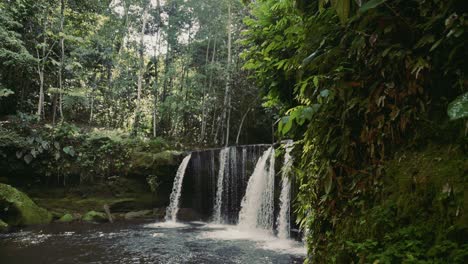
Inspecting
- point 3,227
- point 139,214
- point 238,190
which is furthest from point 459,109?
point 139,214

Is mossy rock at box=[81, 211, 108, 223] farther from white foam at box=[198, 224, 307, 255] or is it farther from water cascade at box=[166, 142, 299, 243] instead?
white foam at box=[198, 224, 307, 255]

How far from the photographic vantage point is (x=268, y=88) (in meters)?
3.87

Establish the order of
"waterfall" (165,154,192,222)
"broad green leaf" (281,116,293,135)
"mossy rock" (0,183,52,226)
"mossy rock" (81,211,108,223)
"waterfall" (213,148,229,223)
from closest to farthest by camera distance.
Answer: "broad green leaf" (281,116,293,135), "mossy rock" (0,183,52,226), "mossy rock" (81,211,108,223), "waterfall" (213,148,229,223), "waterfall" (165,154,192,222)

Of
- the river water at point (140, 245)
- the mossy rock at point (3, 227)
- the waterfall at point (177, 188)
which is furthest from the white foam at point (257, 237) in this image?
the mossy rock at point (3, 227)

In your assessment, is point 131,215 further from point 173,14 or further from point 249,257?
point 173,14

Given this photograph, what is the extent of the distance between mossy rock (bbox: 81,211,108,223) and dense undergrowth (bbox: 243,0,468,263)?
12645mm

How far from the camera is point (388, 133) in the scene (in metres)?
1.64

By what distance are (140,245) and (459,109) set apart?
882cm

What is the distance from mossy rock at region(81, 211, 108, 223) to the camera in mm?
13062

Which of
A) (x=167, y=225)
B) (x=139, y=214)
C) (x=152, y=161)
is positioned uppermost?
(x=152, y=161)

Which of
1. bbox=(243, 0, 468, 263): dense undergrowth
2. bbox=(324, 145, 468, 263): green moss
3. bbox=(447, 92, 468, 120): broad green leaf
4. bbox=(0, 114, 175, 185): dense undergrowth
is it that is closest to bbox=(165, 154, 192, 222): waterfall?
bbox=(0, 114, 175, 185): dense undergrowth

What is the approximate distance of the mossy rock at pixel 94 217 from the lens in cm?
1306

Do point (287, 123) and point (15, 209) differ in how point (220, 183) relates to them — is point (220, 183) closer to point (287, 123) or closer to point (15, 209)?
point (15, 209)

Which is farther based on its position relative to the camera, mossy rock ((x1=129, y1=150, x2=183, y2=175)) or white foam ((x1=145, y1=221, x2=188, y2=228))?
mossy rock ((x1=129, y1=150, x2=183, y2=175))
